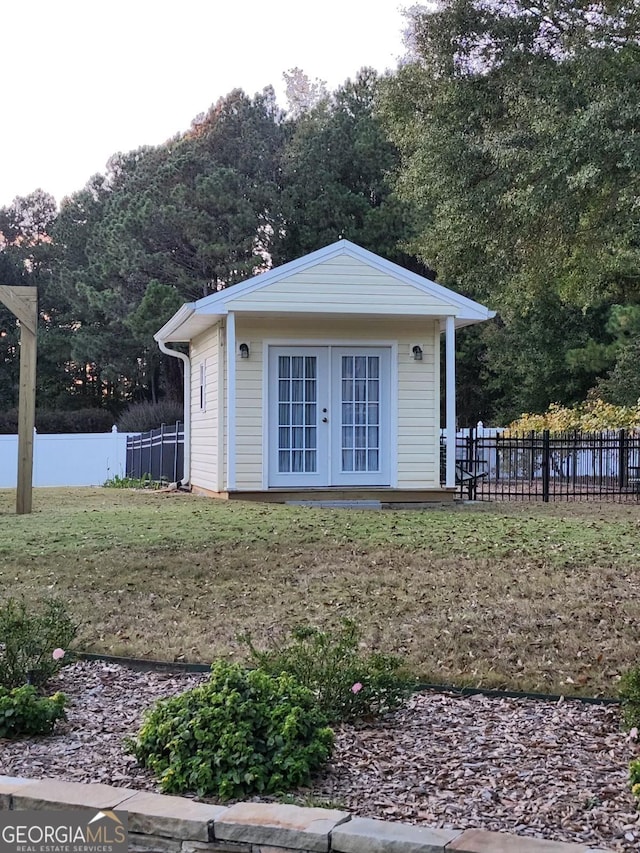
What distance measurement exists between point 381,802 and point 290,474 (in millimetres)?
9892

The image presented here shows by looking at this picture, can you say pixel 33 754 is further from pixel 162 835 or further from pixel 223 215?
pixel 223 215

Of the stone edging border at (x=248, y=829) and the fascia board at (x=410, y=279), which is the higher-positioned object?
the fascia board at (x=410, y=279)

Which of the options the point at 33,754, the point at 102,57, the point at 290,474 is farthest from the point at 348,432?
the point at 33,754

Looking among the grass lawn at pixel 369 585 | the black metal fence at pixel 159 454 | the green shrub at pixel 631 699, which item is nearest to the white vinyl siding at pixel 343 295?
the grass lawn at pixel 369 585

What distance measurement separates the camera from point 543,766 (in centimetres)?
353

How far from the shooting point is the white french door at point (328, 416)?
13070 mm

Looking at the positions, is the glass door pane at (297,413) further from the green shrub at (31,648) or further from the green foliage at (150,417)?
the green foliage at (150,417)

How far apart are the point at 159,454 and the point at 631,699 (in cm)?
1561

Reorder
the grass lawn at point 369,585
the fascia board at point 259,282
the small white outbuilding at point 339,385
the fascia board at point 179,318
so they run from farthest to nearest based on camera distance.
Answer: the fascia board at point 179,318
the small white outbuilding at point 339,385
the fascia board at point 259,282
the grass lawn at point 369,585

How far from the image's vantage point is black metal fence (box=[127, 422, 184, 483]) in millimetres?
17438

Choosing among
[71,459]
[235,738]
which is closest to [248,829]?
[235,738]

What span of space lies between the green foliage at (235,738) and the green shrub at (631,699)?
1281mm

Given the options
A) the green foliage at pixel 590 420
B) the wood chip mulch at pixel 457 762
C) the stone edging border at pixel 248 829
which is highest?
the green foliage at pixel 590 420

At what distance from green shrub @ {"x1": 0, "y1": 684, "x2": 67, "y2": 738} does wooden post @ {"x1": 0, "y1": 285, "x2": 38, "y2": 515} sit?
7.20 m
